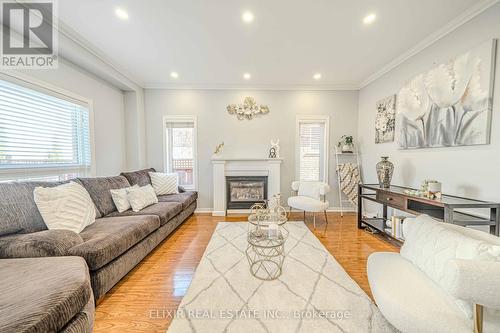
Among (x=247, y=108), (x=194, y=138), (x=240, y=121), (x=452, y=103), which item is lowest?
(x=194, y=138)

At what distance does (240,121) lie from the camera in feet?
14.0

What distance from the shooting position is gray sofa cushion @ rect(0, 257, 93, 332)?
856 millimetres

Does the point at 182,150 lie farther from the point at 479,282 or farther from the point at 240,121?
the point at 479,282

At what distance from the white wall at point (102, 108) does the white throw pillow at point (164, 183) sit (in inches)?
30.4

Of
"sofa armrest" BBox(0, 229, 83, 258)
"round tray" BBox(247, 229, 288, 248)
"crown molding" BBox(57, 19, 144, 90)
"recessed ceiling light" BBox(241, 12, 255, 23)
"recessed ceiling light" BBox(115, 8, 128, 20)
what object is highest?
"recessed ceiling light" BBox(241, 12, 255, 23)

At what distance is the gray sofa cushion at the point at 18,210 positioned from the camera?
1.62 m

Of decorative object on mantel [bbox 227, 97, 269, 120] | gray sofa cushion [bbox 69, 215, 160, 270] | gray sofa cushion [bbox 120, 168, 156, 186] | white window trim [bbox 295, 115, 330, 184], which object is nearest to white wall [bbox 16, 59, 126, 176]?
gray sofa cushion [bbox 120, 168, 156, 186]

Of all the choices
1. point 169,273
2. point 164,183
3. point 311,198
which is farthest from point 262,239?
point 164,183

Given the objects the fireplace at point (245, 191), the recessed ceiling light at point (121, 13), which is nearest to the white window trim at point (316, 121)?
the fireplace at point (245, 191)

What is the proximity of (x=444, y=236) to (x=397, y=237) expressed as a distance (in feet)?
5.60

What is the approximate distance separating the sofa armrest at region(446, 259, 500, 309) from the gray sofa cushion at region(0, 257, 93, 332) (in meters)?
1.91

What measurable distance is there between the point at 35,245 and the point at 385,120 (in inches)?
187

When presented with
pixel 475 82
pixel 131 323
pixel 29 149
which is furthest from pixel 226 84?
pixel 131 323

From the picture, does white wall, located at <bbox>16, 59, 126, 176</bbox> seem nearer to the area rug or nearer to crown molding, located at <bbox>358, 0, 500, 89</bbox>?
the area rug
